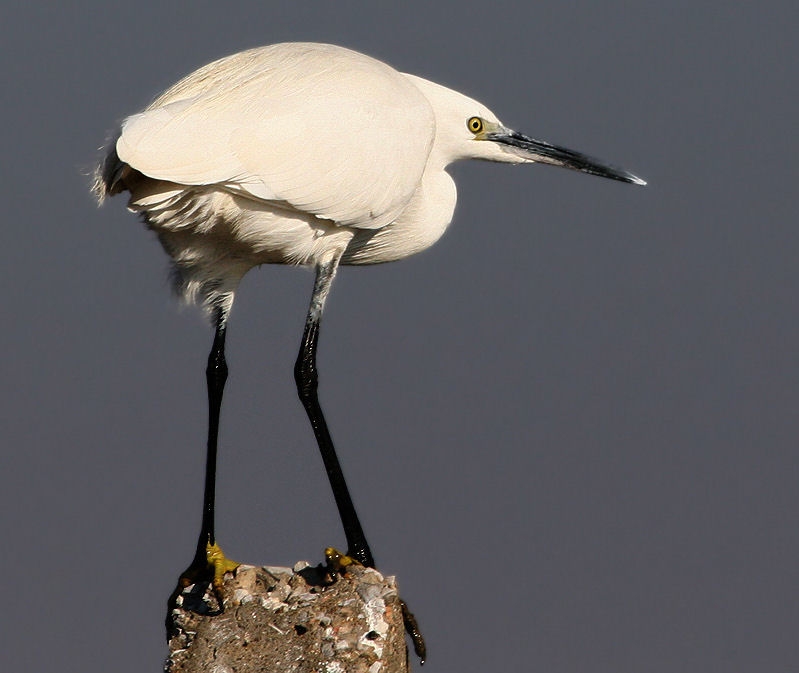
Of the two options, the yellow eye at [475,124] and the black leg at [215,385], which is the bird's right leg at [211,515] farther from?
the yellow eye at [475,124]

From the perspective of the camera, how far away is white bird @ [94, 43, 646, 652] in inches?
211

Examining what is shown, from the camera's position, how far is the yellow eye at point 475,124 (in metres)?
6.80

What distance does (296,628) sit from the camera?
16.4 ft

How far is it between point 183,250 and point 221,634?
1736 mm

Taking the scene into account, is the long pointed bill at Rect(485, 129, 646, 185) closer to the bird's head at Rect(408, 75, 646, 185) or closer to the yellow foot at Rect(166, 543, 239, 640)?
the bird's head at Rect(408, 75, 646, 185)

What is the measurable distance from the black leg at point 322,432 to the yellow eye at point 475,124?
51.5 inches

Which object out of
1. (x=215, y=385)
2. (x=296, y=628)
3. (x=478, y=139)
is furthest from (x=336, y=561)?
(x=478, y=139)

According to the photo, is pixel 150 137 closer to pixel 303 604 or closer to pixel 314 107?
pixel 314 107

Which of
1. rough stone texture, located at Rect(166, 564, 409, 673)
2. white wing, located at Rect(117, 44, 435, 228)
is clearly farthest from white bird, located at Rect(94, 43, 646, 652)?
rough stone texture, located at Rect(166, 564, 409, 673)

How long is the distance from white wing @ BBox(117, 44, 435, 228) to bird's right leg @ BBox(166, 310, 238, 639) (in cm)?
100

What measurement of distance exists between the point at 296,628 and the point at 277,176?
172cm

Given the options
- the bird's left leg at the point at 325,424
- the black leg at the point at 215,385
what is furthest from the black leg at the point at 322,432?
the black leg at the point at 215,385

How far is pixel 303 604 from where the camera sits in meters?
5.03

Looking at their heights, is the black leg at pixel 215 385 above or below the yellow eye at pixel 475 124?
below
